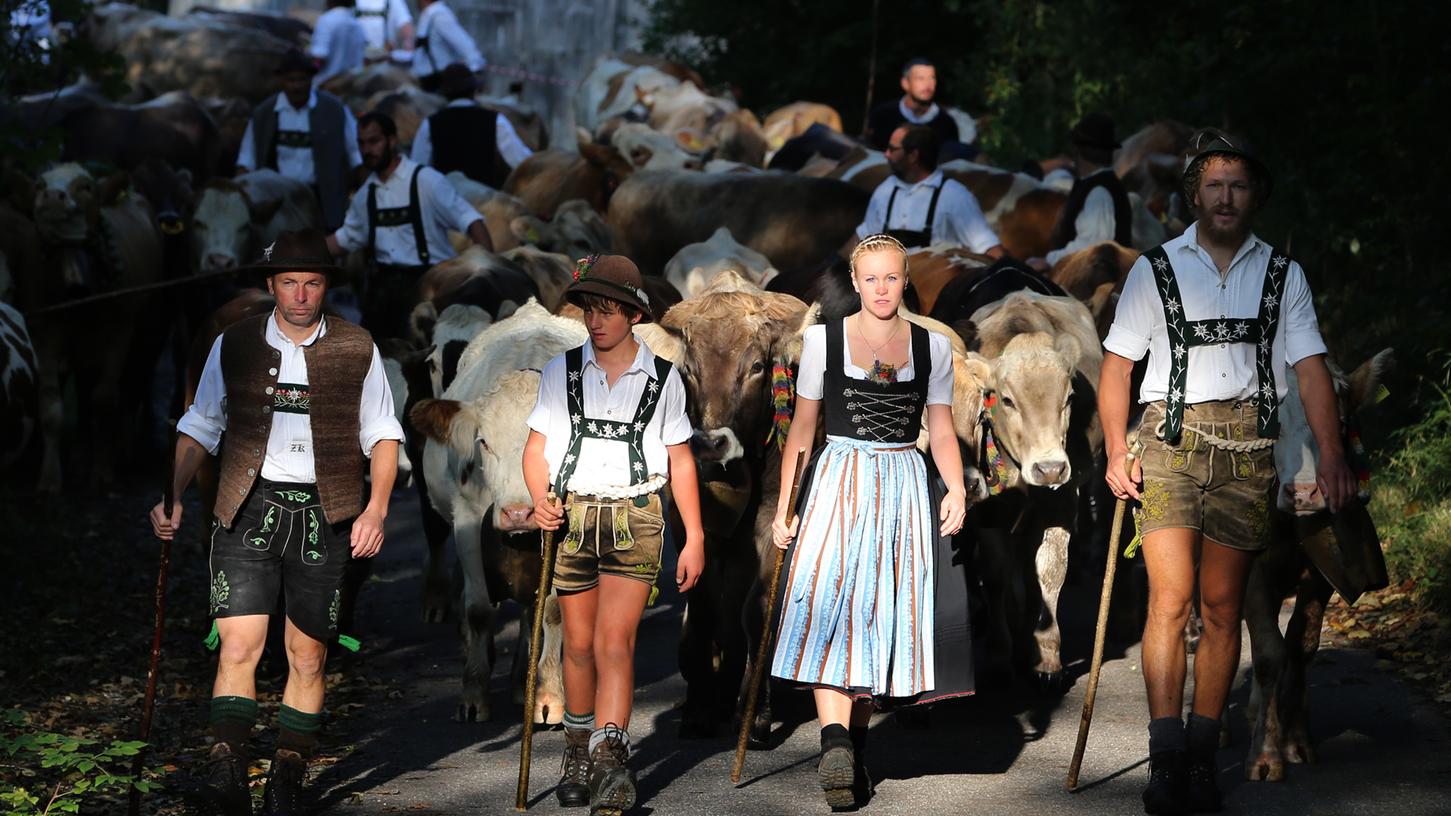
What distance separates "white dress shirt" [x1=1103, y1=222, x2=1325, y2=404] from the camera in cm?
627

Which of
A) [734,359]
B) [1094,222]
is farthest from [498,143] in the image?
[734,359]

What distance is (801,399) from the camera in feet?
21.9

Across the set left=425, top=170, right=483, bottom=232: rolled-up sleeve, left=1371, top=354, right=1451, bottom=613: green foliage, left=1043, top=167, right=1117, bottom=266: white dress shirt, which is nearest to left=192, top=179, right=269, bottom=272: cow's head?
left=425, top=170, right=483, bottom=232: rolled-up sleeve

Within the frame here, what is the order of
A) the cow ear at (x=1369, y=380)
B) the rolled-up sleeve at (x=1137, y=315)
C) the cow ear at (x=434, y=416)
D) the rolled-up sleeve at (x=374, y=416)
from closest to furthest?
the rolled-up sleeve at (x=1137, y=315) → the rolled-up sleeve at (x=374, y=416) → the cow ear at (x=1369, y=380) → the cow ear at (x=434, y=416)

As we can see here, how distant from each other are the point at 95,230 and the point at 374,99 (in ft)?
39.7

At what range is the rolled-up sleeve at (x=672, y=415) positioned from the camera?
6527mm

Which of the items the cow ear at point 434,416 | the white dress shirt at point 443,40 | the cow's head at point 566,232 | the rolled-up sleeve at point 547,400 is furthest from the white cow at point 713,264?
the white dress shirt at point 443,40

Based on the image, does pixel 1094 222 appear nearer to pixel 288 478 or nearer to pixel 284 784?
pixel 288 478

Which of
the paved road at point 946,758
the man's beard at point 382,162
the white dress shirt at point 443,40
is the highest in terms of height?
the white dress shirt at point 443,40

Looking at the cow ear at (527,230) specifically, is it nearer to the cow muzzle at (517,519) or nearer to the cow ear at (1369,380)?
the cow muzzle at (517,519)

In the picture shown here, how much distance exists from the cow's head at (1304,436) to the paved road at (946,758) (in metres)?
1.03

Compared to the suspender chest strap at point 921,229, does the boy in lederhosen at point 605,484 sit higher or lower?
lower

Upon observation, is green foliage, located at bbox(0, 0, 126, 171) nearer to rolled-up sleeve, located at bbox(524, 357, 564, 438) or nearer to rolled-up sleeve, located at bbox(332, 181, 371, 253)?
rolled-up sleeve, located at bbox(332, 181, 371, 253)

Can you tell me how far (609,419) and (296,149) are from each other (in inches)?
423
